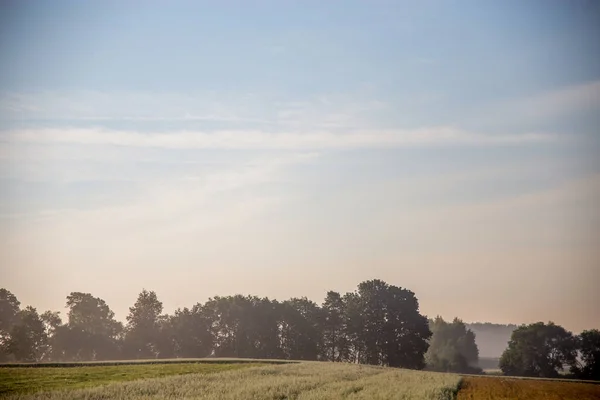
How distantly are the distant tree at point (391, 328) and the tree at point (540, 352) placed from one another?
1858cm

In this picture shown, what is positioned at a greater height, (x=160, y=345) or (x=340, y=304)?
(x=340, y=304)

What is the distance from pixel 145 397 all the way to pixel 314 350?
8110cm

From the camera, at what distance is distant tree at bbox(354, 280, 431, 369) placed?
321 feet

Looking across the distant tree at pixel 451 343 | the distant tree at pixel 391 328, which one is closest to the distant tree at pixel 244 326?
the distant tree at pixel 391 328

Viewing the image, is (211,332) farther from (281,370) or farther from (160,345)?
(281,370)

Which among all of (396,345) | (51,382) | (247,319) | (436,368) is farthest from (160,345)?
(51,382)

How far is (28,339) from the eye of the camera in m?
99.9

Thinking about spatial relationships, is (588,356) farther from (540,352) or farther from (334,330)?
(334,330)

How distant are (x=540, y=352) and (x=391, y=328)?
102 ft

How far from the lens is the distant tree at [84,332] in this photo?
109938mm

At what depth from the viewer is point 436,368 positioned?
121 metres

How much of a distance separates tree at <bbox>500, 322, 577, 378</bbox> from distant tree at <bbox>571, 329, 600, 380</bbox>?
1331 mm

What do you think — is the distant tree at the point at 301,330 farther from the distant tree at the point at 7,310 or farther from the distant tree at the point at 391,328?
the distant tree at the point at 7,310

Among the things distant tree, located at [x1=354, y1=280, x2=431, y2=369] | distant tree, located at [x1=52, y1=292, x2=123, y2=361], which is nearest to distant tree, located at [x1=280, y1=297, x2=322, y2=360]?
distant tree, located at [x1=354, y1=280, x2=431, y2=369]
